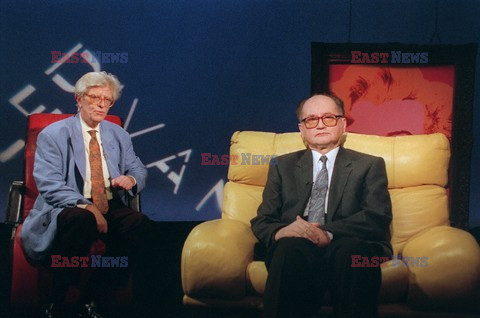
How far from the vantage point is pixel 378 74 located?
450 cm

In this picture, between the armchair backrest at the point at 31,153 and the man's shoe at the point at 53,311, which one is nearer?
the man's shoe at the point at 53,311

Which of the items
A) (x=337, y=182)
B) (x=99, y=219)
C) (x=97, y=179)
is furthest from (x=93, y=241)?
(x=337, y=182)

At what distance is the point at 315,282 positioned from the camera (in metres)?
2.29

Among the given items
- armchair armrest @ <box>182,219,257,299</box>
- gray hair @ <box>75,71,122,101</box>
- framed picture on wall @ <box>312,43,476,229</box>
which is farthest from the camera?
framed picture on wall @ <box>312,43,476,229</box>

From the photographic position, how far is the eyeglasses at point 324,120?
2.74 metres

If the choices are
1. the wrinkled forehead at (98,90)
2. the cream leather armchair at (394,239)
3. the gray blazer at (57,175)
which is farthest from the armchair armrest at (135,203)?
the wrinkled forehead at (98,90)

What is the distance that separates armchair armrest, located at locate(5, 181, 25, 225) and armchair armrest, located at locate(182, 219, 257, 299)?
3.12 feet

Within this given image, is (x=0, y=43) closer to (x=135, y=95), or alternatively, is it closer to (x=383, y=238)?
(x=135, y=95)

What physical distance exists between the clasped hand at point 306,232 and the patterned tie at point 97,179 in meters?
0.91

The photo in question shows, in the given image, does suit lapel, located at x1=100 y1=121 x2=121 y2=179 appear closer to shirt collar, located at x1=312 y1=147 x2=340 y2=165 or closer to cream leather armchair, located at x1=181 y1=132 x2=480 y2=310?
cream leather armchair, located at x1=181 y1=132 x2=480 y2=310

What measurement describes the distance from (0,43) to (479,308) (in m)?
4.00

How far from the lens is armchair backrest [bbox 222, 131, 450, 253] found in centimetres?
276

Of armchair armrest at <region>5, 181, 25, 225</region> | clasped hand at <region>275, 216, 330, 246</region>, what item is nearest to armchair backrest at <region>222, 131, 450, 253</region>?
clasped hand at <region>275, 216, 330, 246</region>

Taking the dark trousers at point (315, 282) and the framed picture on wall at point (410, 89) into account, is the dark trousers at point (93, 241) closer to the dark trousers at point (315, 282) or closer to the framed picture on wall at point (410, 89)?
the dark trousers at point (315, 282)
